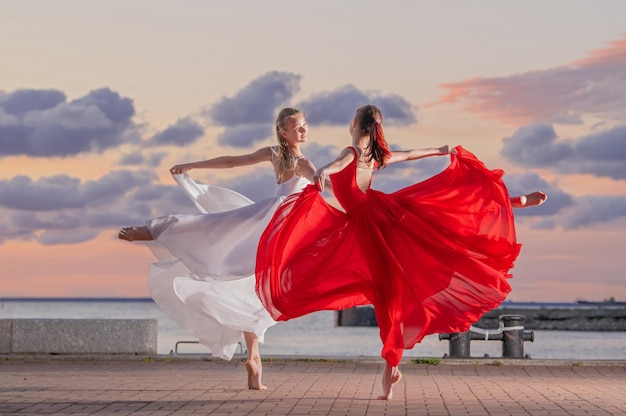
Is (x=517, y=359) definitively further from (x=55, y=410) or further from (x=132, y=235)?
(x=55, y=410)

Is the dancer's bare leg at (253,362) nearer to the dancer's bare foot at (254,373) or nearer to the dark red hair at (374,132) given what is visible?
the dancer's bare foot at (254,373)

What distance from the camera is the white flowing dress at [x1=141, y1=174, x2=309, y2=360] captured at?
38.9 feet

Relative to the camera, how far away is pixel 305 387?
12.5 metres

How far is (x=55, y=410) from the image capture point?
10258mm

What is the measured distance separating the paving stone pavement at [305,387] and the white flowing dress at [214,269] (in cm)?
73

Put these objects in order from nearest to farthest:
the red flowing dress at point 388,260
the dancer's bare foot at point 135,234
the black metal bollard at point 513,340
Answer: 1. the red flowing dress at point 388,260
2. the dancer's bare foot at point 135,234
3. the black metal bollard at point 513,340

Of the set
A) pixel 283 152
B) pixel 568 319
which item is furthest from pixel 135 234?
pixel 568 319

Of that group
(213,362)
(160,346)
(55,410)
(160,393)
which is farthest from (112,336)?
(160,346)

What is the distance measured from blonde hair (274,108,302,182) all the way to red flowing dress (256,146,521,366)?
0.75 m

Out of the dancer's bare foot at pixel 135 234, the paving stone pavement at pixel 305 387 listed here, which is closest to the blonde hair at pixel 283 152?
the dancer's bare foot at pixel 135 234

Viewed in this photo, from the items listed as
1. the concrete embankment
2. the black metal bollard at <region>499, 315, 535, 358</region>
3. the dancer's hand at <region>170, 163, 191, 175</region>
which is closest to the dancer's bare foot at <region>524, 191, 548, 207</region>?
the dancer's hand at <region>170, 163, 191, 175</region>

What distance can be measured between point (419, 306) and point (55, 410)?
140 inches

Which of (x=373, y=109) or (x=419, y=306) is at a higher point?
(x=373, y=109)

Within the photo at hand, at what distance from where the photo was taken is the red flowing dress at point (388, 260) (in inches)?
429
